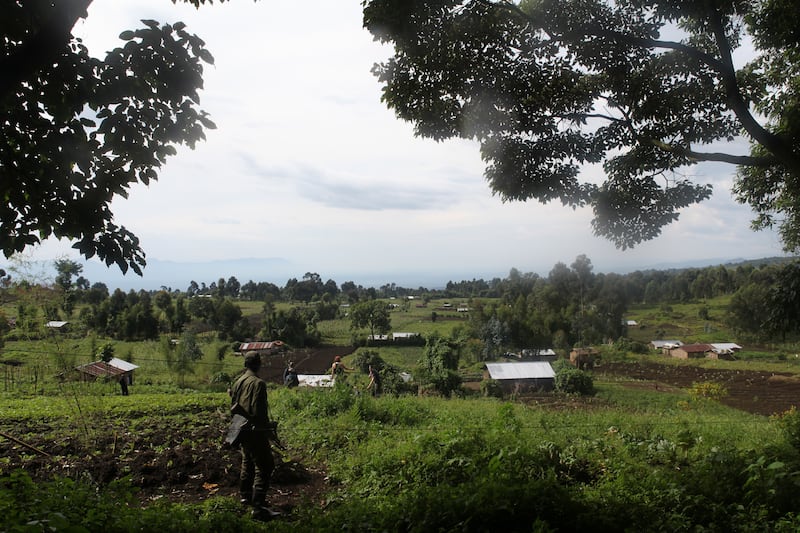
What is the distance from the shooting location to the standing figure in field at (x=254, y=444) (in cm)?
481

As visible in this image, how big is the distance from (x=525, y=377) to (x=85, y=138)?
19549 millimetres

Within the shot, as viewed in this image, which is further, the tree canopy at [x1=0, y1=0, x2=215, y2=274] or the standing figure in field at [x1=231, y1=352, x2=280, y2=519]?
the standing figure in field at [x1=231, y1=352, x2=280, y2=519]

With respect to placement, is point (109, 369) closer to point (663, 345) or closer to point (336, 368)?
point (336, 368)

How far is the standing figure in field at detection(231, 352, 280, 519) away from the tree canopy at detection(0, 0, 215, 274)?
81.1 inches

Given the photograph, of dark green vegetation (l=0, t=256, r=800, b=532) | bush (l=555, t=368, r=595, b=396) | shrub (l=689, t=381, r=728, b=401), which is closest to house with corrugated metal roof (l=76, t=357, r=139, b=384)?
dark green vegetation (l=0, t=256, r=800, b=532)

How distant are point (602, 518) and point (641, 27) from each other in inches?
221

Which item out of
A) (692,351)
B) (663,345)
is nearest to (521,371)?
(692,351)

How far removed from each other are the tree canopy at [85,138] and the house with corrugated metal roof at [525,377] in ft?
58.6

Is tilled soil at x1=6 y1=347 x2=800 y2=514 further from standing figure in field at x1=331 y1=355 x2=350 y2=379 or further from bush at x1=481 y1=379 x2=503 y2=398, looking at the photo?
bush at x1=481 y1=379 x2=503 y2=398

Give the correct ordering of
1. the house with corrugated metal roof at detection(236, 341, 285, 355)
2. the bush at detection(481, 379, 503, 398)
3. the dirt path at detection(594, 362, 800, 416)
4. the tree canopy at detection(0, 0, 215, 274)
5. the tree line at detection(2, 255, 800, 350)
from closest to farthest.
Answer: the tree canopy at detection(0, 0, 215, 274) < the dirt path at detection(594, 362, 800, 416) < the bush at detection(481, 379, 503, 398) < the house with corrugated metal roof at detection(236, 341, 285, 355) < the tree line at detection(2, 255, 800, 350)

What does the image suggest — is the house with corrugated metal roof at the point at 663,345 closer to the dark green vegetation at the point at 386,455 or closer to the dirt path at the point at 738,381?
the dirt path at the point at 738,381

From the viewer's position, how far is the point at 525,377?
20234 millimetres

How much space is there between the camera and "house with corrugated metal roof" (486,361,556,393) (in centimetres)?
1992

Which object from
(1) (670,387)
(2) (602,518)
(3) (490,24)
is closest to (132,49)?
(3) (490,24)
